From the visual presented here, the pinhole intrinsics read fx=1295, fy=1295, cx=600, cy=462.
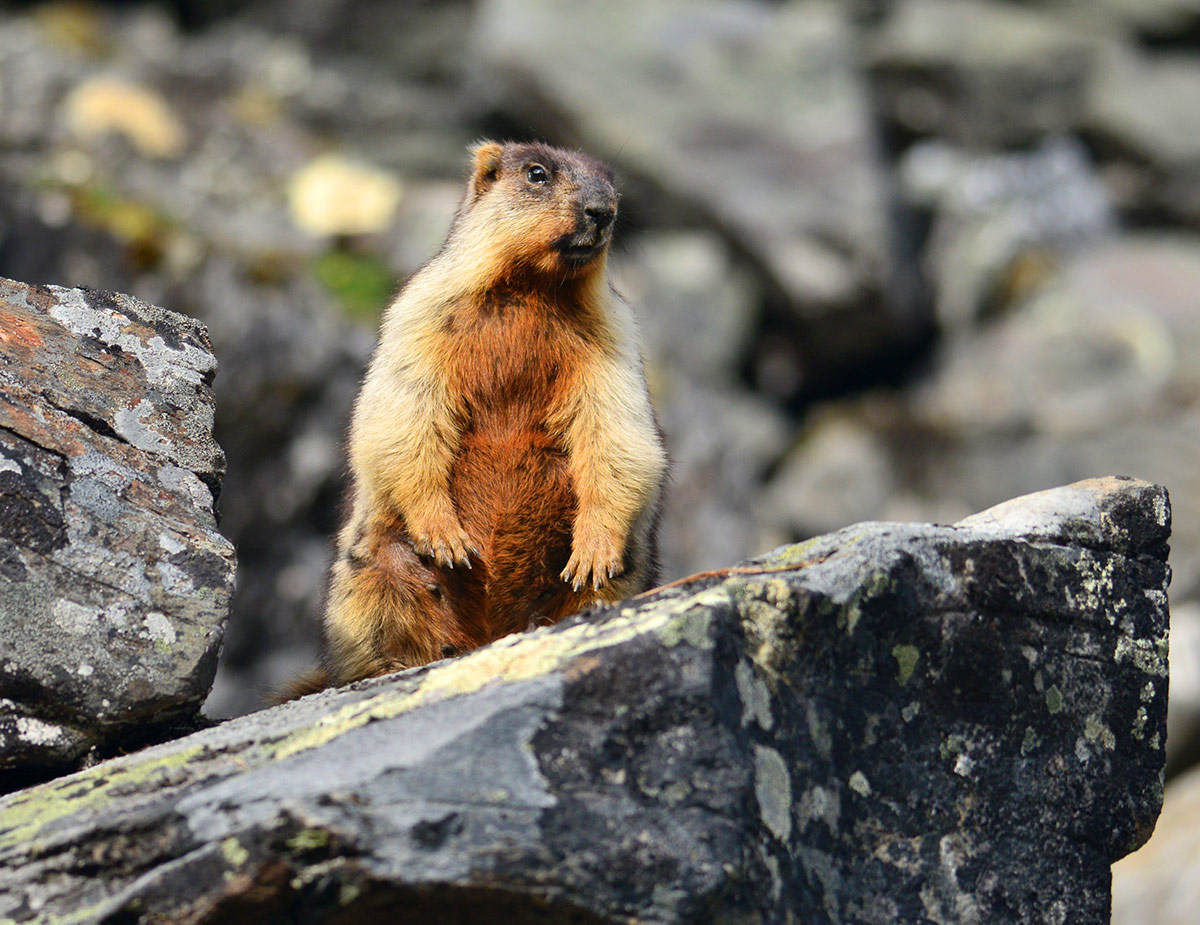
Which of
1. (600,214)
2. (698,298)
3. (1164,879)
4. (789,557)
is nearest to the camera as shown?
(789,557)

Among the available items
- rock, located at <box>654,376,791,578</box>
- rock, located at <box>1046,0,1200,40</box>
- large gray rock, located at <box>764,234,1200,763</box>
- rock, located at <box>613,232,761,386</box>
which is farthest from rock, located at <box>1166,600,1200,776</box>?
rock, located at <box>1046,0,1200,40</box>

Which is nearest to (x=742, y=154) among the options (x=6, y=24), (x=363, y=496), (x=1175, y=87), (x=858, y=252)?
(x=858, y=252)

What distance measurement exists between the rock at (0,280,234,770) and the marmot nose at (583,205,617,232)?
241 cm

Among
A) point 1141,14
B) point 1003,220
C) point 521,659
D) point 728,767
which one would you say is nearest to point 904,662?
point 728,767

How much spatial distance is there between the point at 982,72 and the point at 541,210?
19.9 m

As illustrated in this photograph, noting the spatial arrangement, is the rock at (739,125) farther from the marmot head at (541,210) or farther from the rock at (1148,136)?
the marmot head at (541,210)

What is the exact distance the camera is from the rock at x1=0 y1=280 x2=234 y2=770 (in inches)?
199

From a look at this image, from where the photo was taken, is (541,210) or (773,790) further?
(541,210)

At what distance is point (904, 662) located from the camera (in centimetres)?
497

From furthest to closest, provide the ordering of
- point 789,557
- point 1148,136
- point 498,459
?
point 1148,136 < point 498,459 < point 789,557

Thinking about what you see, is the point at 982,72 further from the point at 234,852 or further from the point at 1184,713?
the point at 234,852

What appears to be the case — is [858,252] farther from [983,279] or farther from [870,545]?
[870,545]

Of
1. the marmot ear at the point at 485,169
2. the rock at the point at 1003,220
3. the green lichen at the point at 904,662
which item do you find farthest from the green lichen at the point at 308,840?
the rock at the point at 1003,220

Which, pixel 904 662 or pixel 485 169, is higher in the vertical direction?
pixel 485 169
